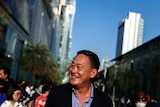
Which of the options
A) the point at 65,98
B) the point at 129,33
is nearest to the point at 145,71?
the point at 65,98

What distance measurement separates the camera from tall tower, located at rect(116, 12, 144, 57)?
540 feet

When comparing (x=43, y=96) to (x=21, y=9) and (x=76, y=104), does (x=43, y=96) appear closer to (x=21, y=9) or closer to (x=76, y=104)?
(x=76, y=104)

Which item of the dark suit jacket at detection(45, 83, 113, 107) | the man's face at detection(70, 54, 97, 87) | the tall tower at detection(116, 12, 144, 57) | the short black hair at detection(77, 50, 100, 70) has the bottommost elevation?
the dark suit jacket at detection(45, 83, 113, 107)

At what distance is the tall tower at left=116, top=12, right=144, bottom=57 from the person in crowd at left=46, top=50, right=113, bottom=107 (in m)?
155

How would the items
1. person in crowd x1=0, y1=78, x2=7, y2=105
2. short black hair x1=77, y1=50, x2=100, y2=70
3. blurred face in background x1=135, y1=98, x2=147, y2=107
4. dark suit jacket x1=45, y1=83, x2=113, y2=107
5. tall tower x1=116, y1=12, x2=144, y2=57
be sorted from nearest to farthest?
dark suit jacket x1=45, y1=83, x2=113, y2=107 < short black hair x1=77, y1=50, x2=100, y2=70 < blurred face in background x1=135, y1=98, x2=147, y2=107 < person in crowd x1=0, y1=78, x2=7, y2=105 < tall tower x1=116, y1=12, x2=144, y2=57

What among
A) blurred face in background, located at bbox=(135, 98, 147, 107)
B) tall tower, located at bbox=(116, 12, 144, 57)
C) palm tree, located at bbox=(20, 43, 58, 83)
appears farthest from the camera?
tall tower, located at bbox=(116, 12, 144, 57)

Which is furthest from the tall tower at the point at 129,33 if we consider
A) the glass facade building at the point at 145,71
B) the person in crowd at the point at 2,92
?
the person in crowd at the point at 2,92

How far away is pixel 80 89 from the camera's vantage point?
3.48 metres

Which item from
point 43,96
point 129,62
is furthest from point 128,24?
point 43,96

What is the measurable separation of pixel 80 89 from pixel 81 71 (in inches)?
6.3

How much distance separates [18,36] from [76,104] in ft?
205

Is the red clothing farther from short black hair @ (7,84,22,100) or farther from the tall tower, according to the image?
the tall tower

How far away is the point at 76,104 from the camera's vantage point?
342 cm

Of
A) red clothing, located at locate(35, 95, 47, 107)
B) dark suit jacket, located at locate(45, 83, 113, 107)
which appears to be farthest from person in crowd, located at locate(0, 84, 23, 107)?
dark suit jacket, located at locate(45, 83, 113, 107)
